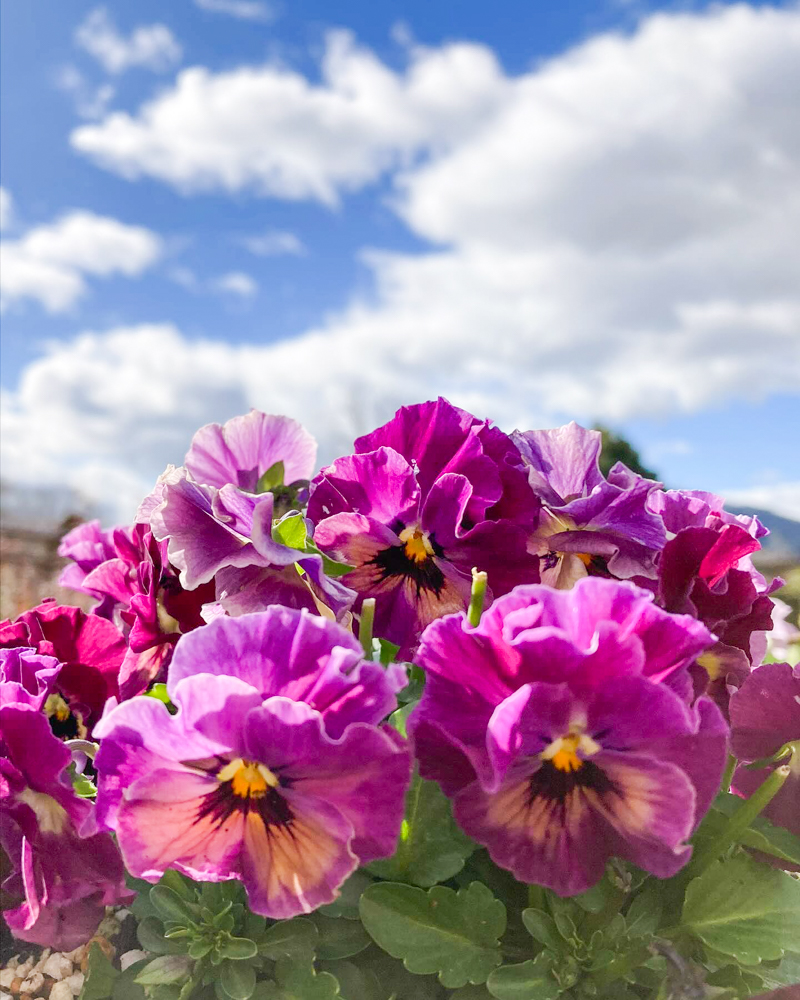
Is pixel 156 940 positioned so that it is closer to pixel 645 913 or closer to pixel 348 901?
pixel 348 901

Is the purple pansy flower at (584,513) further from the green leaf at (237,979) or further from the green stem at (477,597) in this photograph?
the green leaf at (237,979)

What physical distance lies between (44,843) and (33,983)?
0.30m

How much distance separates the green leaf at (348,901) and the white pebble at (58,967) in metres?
0.41

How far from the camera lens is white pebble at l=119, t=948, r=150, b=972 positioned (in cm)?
108

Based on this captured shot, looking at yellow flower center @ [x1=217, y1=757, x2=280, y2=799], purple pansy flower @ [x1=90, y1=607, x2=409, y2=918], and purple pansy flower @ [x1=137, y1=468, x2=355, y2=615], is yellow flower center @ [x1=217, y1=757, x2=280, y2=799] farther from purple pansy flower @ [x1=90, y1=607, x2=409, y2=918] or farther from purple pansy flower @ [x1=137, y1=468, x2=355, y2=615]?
purple pansy flower @ [x1=137, y1=468, x2=355, y2=615]

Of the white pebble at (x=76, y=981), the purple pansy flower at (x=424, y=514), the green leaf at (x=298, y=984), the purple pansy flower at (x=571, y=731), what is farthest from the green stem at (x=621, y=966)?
the white pebble at (x=76, y=981)

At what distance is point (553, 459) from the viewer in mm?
1029

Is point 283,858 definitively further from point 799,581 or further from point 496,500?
point 799,581

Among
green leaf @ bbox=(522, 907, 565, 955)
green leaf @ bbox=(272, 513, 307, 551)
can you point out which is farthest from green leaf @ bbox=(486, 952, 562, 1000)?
green leaf @ bbox=(272, 513, 307, 551)

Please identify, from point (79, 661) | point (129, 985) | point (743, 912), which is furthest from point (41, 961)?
point (743, 912)

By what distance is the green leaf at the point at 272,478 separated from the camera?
1.21 metres

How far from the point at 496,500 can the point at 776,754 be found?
398 millimetres

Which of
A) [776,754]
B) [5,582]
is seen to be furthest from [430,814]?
[5,582]

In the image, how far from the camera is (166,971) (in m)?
0.93
